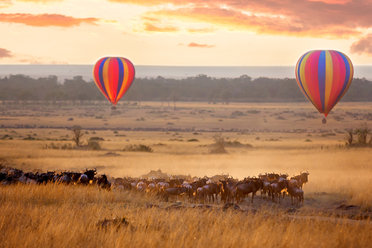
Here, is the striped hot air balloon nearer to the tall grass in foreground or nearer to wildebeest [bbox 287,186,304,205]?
wildebeest [bbox 287,186,304,205]

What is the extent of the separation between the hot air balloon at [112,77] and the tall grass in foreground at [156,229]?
47.3 meters

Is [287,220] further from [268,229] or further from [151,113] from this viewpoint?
[151,113]

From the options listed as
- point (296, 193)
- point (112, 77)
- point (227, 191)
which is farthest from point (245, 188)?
point (112, 77)

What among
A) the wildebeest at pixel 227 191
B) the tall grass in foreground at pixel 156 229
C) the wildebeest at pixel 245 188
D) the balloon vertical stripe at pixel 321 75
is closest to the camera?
Answer: the tall grass in foreground at pixel 156 229

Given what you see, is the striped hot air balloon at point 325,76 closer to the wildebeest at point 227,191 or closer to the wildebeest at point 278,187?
the wildebeest at point 278,187

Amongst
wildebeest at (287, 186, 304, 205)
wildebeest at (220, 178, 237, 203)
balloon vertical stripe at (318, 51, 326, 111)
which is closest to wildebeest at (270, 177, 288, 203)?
wildebeest at (287, 186, 304, 205)

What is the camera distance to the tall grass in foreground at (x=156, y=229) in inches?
378

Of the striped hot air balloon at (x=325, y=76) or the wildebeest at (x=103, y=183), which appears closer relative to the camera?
the wildebeest at (x=103, y=183)

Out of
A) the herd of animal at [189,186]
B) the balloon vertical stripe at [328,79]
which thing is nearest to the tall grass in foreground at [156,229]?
the herd of animal at [189,186]

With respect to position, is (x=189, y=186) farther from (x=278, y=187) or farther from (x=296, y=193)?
(x=296, y=193)

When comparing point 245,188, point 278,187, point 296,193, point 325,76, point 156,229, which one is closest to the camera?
point 156,229

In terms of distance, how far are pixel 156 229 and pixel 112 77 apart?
167ft

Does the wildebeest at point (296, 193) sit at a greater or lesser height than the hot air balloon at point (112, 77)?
lesser

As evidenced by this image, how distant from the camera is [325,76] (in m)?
40.9
